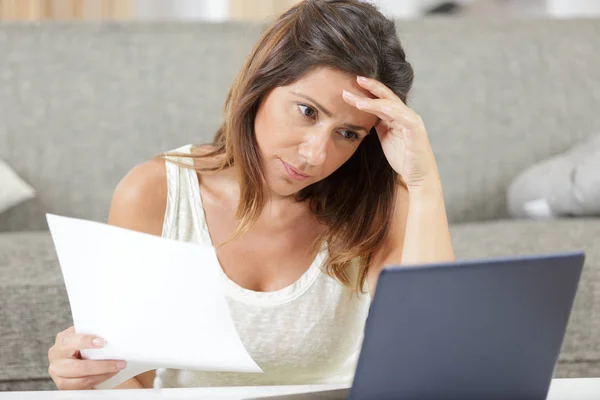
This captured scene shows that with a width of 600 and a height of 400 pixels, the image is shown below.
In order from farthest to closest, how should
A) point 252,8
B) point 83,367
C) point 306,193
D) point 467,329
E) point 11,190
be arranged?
point 252,8 → point 11,190 → point 306,193 → point 83,367 → point 467,329

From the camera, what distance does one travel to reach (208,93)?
2178mm

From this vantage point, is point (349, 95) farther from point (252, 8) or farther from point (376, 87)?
point (252, 8)

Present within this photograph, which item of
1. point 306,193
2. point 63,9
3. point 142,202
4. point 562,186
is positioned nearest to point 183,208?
point 142,202

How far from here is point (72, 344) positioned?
848mm

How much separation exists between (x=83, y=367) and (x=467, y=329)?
0.44m

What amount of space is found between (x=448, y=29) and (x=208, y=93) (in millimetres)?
726

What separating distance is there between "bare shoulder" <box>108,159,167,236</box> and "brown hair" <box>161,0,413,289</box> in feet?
0.24

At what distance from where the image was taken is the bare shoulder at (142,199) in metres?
1.24

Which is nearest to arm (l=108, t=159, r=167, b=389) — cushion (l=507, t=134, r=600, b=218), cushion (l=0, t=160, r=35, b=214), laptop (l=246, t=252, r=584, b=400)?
laptop (l=246, t=252, r=584, b=400)

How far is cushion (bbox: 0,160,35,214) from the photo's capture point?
1.95 m

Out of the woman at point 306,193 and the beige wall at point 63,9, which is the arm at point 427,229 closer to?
the woman at point 306,193

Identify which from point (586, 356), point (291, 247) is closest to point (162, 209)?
point (291, 247)

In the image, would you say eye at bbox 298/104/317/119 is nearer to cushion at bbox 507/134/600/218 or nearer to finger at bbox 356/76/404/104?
finger at bbox 356/76/404/104

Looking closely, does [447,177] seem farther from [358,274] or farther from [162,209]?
[162,209]
